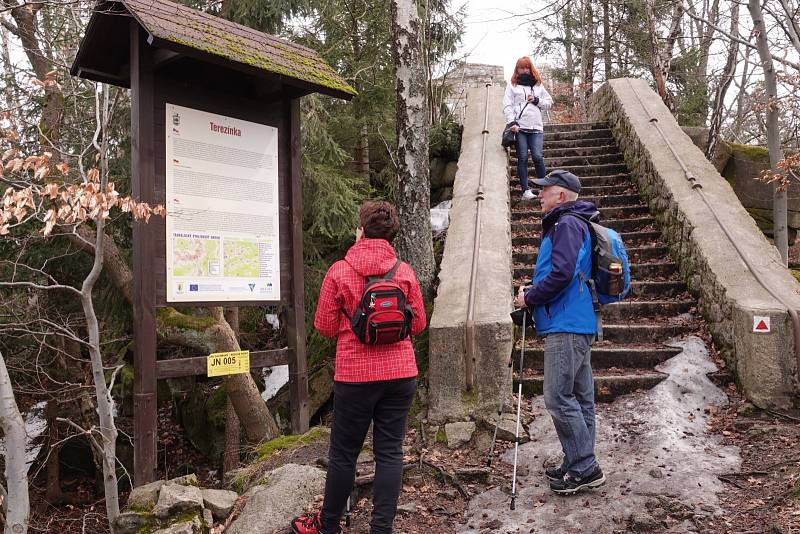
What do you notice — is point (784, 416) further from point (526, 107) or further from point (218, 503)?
point (526, 107)

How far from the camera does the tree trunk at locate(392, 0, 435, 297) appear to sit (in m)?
6.90

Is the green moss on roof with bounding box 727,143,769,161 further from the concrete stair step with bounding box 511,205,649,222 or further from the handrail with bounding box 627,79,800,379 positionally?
the concrete stair step with bounding box 511,205,649,222

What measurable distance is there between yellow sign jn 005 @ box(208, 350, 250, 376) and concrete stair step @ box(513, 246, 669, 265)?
157 inches

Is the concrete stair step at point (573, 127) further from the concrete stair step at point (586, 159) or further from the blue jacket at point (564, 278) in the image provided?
the blue jacket at point (564, 278)

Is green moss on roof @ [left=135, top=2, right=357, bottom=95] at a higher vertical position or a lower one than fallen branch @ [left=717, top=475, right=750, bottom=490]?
higher

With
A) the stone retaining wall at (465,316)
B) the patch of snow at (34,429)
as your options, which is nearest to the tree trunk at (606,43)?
the stone retaining wall at (465,316)

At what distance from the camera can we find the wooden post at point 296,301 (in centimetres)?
545

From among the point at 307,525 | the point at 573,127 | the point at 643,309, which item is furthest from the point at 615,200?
the point at 307,525

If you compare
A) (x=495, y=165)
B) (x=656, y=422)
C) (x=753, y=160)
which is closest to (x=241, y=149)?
(x=656, y=422)

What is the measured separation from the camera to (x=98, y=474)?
1105 cm

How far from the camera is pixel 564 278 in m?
3.94

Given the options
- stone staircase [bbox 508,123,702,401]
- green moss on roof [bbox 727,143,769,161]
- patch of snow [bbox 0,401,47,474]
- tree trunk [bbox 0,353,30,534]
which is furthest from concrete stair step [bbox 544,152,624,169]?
patch of snow [bbox 0,401,47,474]

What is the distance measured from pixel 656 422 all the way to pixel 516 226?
Result: 3855mm

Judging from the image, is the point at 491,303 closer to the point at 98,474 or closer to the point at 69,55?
the point at 69,55
